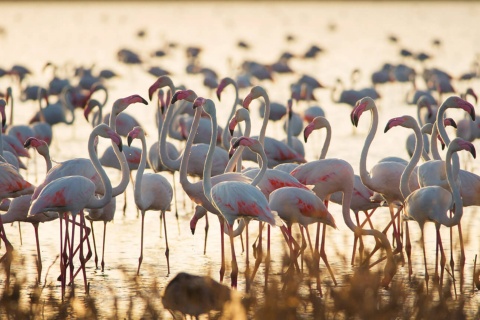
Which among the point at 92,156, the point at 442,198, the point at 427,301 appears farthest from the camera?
the point at 92,156

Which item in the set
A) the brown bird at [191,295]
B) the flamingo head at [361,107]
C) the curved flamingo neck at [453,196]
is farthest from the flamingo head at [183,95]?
the brown bird at [191,295]

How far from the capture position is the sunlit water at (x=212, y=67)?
7.88 metres

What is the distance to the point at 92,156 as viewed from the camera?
23.2 ft

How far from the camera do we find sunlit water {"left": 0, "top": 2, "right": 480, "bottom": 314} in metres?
7.88

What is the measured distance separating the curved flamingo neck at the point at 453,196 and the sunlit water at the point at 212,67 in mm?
185

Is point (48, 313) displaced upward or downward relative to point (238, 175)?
downward

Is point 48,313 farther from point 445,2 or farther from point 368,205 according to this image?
point 445,2

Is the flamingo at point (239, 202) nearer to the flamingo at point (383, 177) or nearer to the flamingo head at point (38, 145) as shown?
the flamingo at point (383, 177)

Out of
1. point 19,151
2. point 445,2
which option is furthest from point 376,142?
point 445,2

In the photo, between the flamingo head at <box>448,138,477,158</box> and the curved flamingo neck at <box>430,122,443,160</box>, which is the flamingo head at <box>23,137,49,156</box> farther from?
the flamingo head at <box>448,138,477,158</box>

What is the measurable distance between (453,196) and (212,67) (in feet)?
72.4

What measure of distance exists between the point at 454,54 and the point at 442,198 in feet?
83.7

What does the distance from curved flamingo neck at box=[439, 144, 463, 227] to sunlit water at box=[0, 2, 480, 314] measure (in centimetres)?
19

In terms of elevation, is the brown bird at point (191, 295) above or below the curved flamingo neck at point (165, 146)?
below
